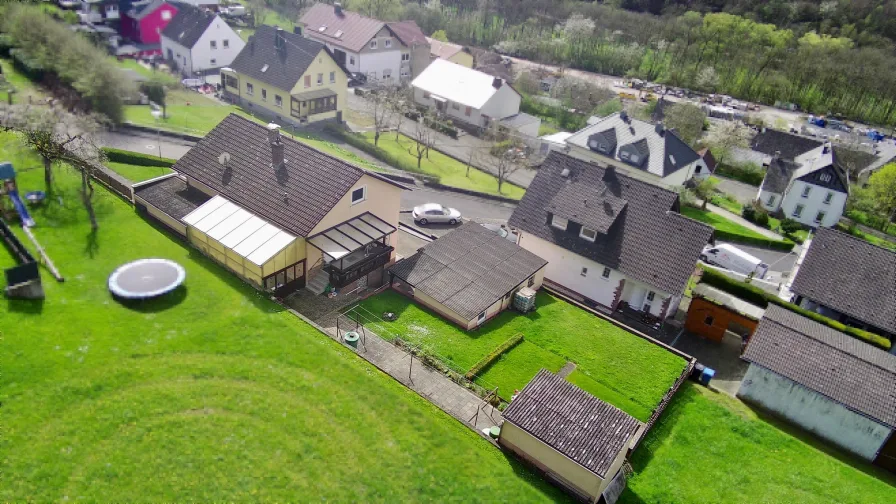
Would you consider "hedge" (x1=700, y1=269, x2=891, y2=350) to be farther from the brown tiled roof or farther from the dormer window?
the brown tiled roof

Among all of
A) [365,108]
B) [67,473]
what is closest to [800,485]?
[67,473]

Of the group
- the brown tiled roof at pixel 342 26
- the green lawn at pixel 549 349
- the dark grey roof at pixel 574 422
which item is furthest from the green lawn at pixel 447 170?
the dark grey roof at pixel 574 422

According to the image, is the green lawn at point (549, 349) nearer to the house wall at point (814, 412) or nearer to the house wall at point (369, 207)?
the house wall at point (814, 412)

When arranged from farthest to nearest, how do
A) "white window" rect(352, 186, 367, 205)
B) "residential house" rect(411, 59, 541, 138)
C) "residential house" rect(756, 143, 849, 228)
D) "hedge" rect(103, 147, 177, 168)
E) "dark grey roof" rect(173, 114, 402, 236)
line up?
"residential house" rect(411, 59, 541, 138)
"residential house" rect(756, 143, 849, 228)
"hedge" rect(103, 147, 177, 168)
"white window" rect(352, 186, 367, 205)
"dark grey roof" rect(173, 114, 402, 236)

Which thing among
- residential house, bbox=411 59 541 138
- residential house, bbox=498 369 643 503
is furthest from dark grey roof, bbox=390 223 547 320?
residential house, bbox=411 59 541 138

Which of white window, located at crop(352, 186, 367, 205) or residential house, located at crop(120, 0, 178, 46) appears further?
residential house, located at crop(120, 0, 178, 46)

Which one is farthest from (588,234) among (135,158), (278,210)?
(135,158)
